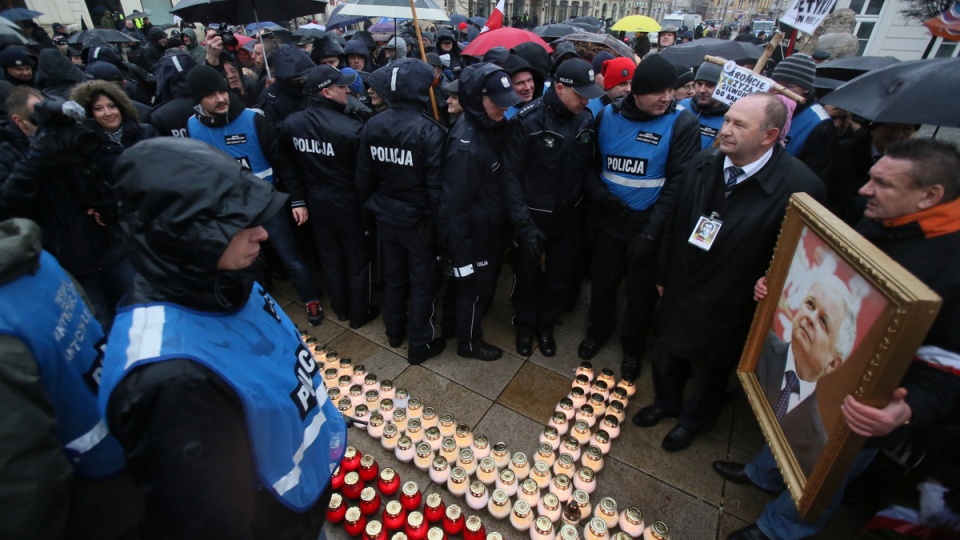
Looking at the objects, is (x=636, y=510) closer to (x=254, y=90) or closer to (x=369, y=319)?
(x=369, y=319)

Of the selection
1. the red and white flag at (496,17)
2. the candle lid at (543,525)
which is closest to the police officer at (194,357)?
the candle lid at (543,525)

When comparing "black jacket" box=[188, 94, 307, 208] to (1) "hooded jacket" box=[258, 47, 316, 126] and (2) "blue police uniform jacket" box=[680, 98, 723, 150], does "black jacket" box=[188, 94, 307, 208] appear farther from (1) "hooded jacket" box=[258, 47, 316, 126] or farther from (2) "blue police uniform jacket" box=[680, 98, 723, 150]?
(2) "blue police uniform jacket" box=[680, 98, 723, 150]

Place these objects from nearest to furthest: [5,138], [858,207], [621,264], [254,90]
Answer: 1. [5,138]
2. [858,207]
3. [621,264]
4. [254,90]

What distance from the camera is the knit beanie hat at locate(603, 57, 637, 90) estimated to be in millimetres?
4559

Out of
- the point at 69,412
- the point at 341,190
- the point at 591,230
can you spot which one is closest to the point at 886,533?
the point at 591,230

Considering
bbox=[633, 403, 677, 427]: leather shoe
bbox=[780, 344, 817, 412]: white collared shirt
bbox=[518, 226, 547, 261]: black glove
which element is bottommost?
bbox=[633, 403, 677, 427]: leather shoe

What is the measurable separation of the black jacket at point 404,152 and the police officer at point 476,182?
0.49ft

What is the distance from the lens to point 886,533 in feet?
8.23

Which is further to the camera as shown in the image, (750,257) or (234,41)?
(234,41)

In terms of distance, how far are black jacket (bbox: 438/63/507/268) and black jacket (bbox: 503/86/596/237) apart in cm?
11

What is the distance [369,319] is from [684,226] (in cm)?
313

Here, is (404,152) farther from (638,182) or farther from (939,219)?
(939,219)

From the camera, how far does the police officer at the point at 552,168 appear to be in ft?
11.0

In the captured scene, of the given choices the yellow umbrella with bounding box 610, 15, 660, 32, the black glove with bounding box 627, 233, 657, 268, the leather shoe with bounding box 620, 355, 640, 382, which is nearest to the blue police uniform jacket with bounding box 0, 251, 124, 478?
the black glove with bounding box 627, 233, 657, 268
